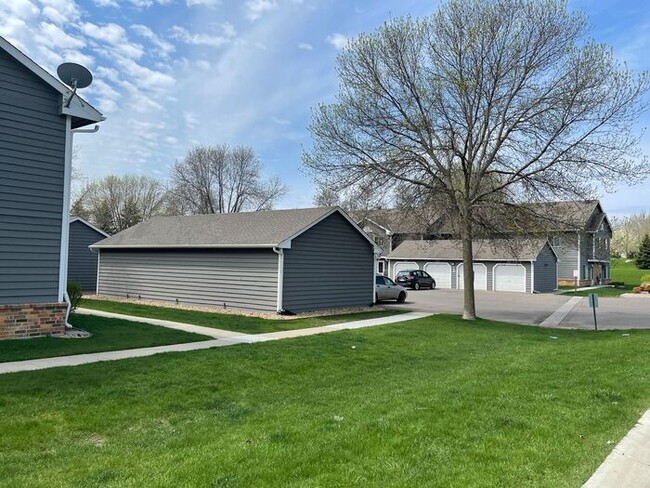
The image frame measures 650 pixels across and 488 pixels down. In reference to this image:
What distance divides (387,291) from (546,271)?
67.4ft

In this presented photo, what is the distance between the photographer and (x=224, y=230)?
2123cm

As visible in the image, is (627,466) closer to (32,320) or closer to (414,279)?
(32,320)

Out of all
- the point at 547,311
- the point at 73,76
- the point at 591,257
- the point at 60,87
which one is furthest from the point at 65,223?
the point at 591,257

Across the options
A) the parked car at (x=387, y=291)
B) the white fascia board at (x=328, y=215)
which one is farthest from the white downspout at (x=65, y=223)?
the parked car at (x=387, y=291)

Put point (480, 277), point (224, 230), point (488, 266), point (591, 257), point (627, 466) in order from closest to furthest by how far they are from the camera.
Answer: point (627, 466), point (224, 230), point (488, 266), point (480, 277), point (591, 257)

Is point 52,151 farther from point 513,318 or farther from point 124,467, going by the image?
point 513,318

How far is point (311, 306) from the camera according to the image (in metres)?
19.2

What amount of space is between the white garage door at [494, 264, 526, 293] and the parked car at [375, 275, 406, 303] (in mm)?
16474

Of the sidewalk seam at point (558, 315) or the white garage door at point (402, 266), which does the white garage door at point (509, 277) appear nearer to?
the white garage door at point (402, 266)

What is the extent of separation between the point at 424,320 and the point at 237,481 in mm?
14559

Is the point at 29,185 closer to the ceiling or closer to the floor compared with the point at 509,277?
closer to the ceiling

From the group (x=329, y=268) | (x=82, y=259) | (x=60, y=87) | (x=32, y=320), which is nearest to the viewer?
(x=32, y=320)

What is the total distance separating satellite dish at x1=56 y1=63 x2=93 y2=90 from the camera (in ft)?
36.8

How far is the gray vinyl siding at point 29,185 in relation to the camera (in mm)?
10500
